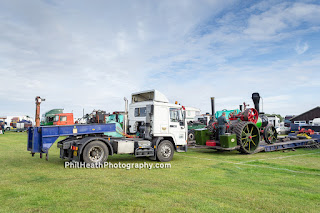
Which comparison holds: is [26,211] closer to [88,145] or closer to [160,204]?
[160,204]

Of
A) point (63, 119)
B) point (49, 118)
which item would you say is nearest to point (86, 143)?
point (63, 119)

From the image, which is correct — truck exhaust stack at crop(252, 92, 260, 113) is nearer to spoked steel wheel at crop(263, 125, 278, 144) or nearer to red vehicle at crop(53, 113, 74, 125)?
spoked steel wheel at crop(263, 125, 278, 144)

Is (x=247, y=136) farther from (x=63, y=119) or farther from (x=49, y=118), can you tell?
(x=49, y=118)

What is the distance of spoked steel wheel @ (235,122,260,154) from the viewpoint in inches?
537

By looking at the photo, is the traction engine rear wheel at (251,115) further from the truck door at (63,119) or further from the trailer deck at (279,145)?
the truck door at (63,119)

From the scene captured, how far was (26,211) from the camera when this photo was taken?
15.9 ft

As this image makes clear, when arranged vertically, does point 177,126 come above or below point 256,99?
below

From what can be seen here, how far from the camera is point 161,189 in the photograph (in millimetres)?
6406

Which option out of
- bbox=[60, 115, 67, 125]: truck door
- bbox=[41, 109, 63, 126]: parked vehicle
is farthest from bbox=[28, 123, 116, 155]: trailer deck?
bbox=[41, 109, 63, 126]: parked vehicle

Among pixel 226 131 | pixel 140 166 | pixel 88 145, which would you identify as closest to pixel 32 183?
pixel 88 145

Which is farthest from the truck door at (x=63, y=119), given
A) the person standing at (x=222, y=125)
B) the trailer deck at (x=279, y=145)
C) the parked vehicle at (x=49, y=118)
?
the person standing at (x=222, y=125)

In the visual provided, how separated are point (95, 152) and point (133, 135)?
2419mm

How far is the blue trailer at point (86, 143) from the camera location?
31.1 feet

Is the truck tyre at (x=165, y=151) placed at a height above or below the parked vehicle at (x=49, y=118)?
below
